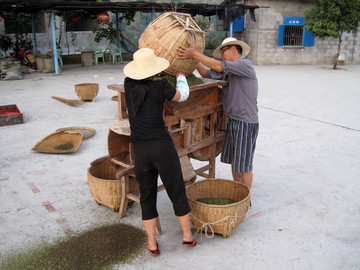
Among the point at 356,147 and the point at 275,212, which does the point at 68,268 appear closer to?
the point at 275,212

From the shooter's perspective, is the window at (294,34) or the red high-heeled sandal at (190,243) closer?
the red high-heeled sandal at (190,243)

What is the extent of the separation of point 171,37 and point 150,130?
830 mm

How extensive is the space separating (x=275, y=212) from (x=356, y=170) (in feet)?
5.47

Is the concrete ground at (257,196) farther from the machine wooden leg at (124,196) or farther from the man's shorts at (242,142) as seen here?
the man's shorts at (242,142)

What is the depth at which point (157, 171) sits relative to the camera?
2797 mm

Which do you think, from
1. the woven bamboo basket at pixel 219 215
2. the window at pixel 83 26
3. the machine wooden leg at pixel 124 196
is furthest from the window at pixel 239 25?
the machine wooden leg at pixel 124 196

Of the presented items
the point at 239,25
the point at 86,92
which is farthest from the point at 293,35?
the point at 86,92

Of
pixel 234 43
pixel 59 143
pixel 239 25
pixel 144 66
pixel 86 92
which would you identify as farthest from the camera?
pixel 239 25

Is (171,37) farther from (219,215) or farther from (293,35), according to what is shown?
(293,35)

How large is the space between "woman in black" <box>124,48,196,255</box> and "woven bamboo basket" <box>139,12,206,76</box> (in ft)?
0.93

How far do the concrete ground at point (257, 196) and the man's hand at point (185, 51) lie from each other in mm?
1529

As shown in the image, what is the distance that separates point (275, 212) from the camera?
3.47 metres

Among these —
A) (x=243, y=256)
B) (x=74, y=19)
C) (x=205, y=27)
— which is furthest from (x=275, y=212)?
(x=205, y=27)

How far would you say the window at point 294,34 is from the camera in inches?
642
